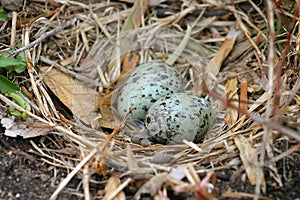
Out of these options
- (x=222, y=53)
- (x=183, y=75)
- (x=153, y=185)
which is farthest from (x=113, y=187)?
(x=222, y=53)

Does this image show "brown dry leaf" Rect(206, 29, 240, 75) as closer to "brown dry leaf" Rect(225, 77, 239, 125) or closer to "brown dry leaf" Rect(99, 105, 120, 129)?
"brown dry leaf" Rect(225, 77, 239, 125)

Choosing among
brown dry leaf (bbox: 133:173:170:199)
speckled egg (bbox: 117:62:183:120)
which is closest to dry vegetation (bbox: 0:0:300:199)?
brown dry leaf (bbox: 133:173:170:199)

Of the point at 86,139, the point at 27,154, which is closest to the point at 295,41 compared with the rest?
the point at 86,139

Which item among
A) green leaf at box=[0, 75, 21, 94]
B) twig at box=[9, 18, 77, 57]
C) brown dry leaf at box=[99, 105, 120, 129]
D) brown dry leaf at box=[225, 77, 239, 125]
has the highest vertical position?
twig at box=[9, 18, 77, 57]

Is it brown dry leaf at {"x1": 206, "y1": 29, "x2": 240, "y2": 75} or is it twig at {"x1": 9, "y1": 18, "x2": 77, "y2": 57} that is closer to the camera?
twig at {"x1": 9, "y1": 18, "x2": 77, "y2": 57}

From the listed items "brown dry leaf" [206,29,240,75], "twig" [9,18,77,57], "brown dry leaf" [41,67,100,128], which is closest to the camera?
"twig" [9,18,77,57]

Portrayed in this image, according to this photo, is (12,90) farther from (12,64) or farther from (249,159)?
(249,159)

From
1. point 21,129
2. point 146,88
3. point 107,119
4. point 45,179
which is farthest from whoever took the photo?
point 107,119

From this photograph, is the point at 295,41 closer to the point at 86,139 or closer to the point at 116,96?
the point at 116,96

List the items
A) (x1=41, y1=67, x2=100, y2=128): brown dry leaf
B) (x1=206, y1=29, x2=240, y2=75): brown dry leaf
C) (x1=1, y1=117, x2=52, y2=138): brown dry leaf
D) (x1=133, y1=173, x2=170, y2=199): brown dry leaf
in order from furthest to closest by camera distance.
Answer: (x1=206, y1=29, x2=240, y2=75): brown dry leaf < (x1=41, y1=67, x2=100, y2=128): brown dry leaf < (x1=1, y1=117, x2=52, y2=138): brown dry leaf < (x1=133, y1=173, x2=170, y2=199): brown dry leaf
